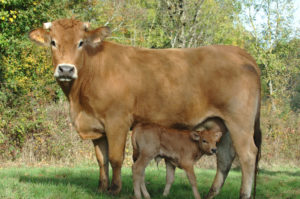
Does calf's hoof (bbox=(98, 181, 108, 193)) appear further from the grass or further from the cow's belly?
the cow's belly

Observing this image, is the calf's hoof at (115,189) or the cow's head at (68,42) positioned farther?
the calf's hoof at (115,189)

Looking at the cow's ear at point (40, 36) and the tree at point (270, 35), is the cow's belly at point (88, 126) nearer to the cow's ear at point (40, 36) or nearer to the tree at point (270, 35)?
the cow's ear at point (40, 36)

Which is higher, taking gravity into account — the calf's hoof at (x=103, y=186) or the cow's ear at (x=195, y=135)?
the cow's ear at (x=195, y=135)

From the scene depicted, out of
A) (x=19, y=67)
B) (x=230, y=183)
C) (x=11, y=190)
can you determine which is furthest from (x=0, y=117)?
(x=230, y=183)

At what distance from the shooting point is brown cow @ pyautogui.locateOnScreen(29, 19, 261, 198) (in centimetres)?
646

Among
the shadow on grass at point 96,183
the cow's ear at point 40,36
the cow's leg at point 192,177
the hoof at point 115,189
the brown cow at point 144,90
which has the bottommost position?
the shadow on grass at point 96,183

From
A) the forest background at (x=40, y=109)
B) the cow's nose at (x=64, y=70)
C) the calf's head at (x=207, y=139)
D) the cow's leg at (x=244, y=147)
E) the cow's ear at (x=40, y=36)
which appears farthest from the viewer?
the forest background at (x=40, y=109)

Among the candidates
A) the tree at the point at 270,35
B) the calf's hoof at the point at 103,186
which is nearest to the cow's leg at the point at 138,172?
the calf's hoof at the point at 103,186

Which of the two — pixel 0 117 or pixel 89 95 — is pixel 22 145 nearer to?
pixel 0 117

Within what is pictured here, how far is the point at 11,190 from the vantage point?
651 cm

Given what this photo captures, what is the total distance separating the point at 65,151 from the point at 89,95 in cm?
796

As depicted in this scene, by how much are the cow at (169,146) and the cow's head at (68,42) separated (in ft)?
5.09

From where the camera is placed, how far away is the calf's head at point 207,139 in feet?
22.1

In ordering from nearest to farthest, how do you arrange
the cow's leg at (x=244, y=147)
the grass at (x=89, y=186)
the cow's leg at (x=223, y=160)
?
the grass at (x=89, y=186) < the cow's leg at (x=244, y=147) < the cow's leg at (x=223, y=160)
